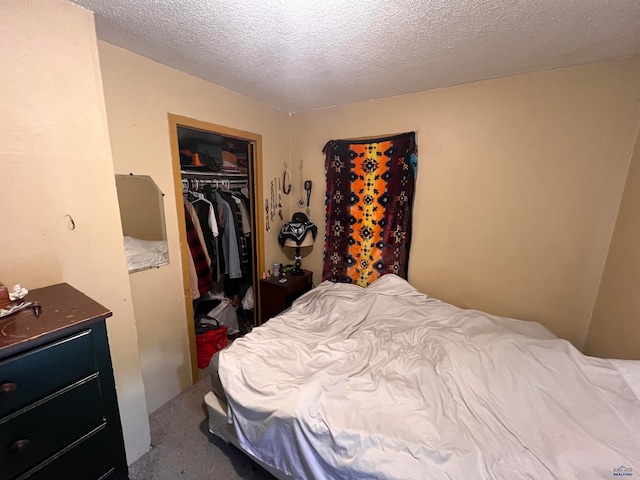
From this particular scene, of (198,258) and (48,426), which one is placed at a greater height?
(198,258)

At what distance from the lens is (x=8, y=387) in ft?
2.22

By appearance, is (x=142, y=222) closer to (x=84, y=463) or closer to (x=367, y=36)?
(x=84, y=463)

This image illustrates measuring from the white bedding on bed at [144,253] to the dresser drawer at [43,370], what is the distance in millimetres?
871

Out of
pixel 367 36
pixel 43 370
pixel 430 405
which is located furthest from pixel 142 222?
pixel 430 405

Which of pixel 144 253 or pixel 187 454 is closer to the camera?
pixel 187 454

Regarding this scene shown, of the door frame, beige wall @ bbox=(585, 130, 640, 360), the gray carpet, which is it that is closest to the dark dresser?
the gray carpet

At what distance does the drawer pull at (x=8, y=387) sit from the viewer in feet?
2.19

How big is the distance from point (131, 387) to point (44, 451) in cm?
68

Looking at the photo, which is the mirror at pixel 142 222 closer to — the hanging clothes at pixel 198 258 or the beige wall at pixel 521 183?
the hanging clothes at pixel 198 258

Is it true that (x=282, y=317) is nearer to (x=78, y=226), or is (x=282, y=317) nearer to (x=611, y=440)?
(x=78, y=226)

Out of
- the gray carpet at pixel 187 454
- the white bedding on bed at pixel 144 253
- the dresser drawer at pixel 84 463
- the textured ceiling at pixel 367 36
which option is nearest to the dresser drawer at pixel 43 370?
the dresser drawer at pixel 84 463

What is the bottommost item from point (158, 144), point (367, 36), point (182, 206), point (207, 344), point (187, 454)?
point (187, 454)

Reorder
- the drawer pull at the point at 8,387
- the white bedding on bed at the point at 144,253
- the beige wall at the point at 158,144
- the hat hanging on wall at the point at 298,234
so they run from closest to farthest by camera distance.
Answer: the drawer pull at the point at 8,387, the beige wall at the point at 158,144, the white bedding on bed at the point at 144,253, the hat hanging on wall at the point at 298,234

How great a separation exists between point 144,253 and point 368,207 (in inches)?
70.6
